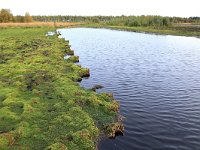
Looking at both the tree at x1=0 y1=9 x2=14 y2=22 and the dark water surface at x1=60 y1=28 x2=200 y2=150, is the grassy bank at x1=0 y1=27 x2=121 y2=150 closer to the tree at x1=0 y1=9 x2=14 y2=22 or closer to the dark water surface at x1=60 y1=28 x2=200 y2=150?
the dark water surface at x1=60 y1=28 x2=200 y2=150

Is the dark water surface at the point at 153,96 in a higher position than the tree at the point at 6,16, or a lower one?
lower

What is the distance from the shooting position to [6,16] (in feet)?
589

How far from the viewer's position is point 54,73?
38.9 meters

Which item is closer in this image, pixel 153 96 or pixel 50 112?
pixel 50 112

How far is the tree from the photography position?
17773cm

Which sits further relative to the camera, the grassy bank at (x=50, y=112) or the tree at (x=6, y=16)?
the tree at (x=6, y=16)

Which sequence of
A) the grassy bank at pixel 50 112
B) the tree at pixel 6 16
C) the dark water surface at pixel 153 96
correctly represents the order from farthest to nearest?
the tree at pixel 6 16 → the dark water surface at pixel 153 96 → the grassy bank at pixel 50 112

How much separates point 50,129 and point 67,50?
1739 inches

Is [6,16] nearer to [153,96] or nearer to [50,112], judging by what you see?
[153,96]

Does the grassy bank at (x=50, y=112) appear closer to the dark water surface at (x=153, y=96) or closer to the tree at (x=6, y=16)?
the dark water surface at (x=153, y=96)

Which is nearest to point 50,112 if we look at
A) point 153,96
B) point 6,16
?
point 153,96

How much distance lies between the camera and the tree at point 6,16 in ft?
583

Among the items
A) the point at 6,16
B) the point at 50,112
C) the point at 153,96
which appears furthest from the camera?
the point at 6,16

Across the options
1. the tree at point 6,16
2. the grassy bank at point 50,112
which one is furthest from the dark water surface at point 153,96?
the tree at point 6,16
